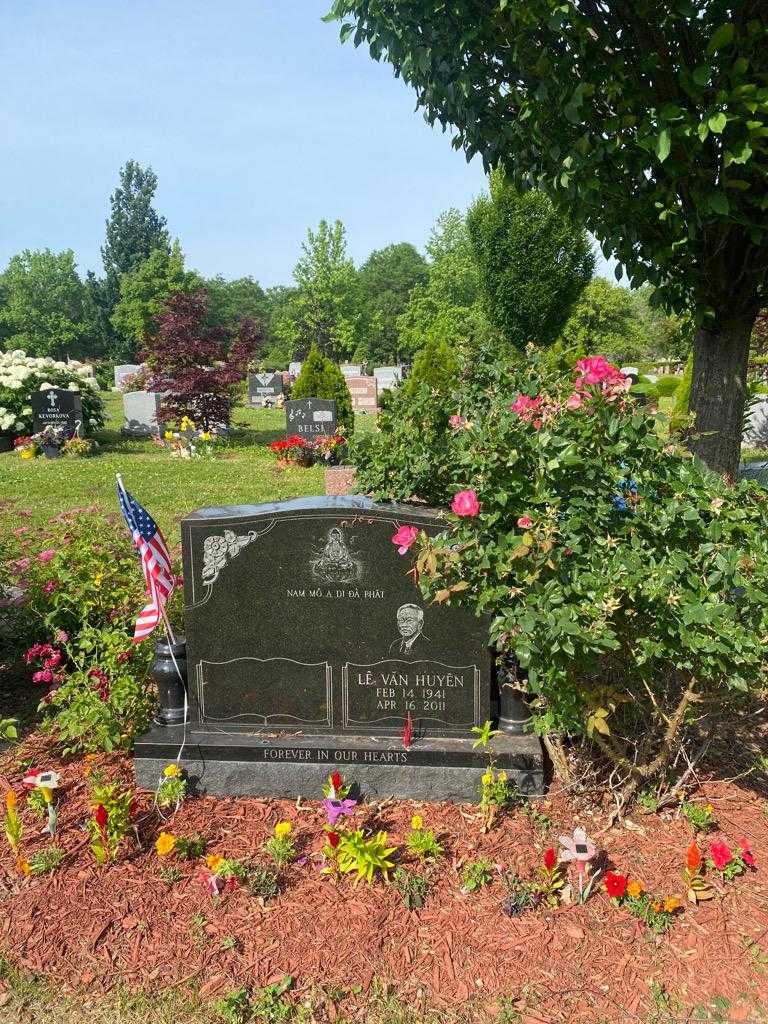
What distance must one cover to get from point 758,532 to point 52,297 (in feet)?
205

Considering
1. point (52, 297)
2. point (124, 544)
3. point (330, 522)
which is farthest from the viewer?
point (52, 297)

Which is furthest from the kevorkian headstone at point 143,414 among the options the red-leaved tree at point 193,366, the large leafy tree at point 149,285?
the large leafy tree at point 149,285

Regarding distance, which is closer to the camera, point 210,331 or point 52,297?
point 210,331

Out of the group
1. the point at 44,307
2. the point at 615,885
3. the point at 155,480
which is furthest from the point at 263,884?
the point at 44,307

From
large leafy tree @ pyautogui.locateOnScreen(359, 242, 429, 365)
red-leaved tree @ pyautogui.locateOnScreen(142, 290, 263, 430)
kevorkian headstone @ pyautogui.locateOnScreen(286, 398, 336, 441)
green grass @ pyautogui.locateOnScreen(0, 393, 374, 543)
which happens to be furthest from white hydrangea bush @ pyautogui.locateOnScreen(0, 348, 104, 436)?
large leafy tree @ pyautogui.locateOnScreen(359, 242, 429, 365)

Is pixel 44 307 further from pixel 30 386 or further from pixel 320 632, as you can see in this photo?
pixel 320 632

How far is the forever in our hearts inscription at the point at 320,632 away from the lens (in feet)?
12.6

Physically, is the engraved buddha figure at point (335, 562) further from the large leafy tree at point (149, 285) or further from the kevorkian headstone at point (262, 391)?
the large leafy tree at point (149, 285)

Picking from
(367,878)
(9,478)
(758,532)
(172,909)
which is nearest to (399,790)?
(367,878)

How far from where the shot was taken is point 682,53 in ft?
13.7

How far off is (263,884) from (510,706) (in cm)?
149

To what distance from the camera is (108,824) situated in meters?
3.38

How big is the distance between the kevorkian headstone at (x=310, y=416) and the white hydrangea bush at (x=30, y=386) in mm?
4912

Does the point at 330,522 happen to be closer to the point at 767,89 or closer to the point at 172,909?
the point at 172,909
